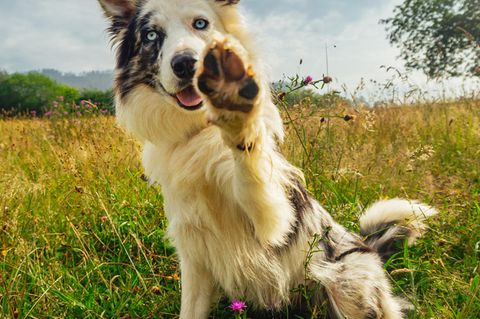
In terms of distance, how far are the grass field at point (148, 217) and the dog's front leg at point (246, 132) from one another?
71 cm

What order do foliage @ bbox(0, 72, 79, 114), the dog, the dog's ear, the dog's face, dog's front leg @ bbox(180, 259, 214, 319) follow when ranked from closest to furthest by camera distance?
the dog < the dog's face < dog's front leg @ bbox(180, 259, 214, 319) < the dog's ear < foliage @ bbox(0, 72, 79, 114)

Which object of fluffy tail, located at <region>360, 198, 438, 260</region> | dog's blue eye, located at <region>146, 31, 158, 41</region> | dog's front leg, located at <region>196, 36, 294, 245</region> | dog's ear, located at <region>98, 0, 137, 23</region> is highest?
dog's ear, located at <region>98, 0, 137, 23</region>

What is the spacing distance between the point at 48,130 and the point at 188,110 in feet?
15.3

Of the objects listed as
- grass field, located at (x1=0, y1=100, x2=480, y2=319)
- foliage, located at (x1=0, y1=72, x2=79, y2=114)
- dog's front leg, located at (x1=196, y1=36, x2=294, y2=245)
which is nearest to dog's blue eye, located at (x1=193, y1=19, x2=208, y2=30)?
dog's front leg, located at (x1=196, y1=36, x2=294, y2=245)

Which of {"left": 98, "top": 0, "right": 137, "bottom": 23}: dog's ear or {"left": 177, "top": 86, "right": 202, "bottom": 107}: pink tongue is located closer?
{"left": 177, "top": 86, "right": 202, "bottom": 107}: pink tongue

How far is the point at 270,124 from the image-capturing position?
208 cm

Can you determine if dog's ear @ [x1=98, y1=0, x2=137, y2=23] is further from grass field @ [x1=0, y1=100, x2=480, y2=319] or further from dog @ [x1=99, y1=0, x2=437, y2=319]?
grass field @ [x1=0, y1=100, x2=480, y2=319]

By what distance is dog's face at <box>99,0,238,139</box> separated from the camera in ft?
7.01

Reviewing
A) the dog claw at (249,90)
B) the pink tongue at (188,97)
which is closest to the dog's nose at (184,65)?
the pink tongue at (188,97)

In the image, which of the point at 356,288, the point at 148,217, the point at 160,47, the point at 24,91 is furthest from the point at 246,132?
the point at 24,91

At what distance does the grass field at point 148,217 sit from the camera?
2342mm

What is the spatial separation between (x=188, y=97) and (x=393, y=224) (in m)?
1.62

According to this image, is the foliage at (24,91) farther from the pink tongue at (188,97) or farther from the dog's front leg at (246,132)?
the dog's front leg at (246,132)

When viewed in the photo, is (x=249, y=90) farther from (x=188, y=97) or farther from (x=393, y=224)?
(x=393, y=224)
